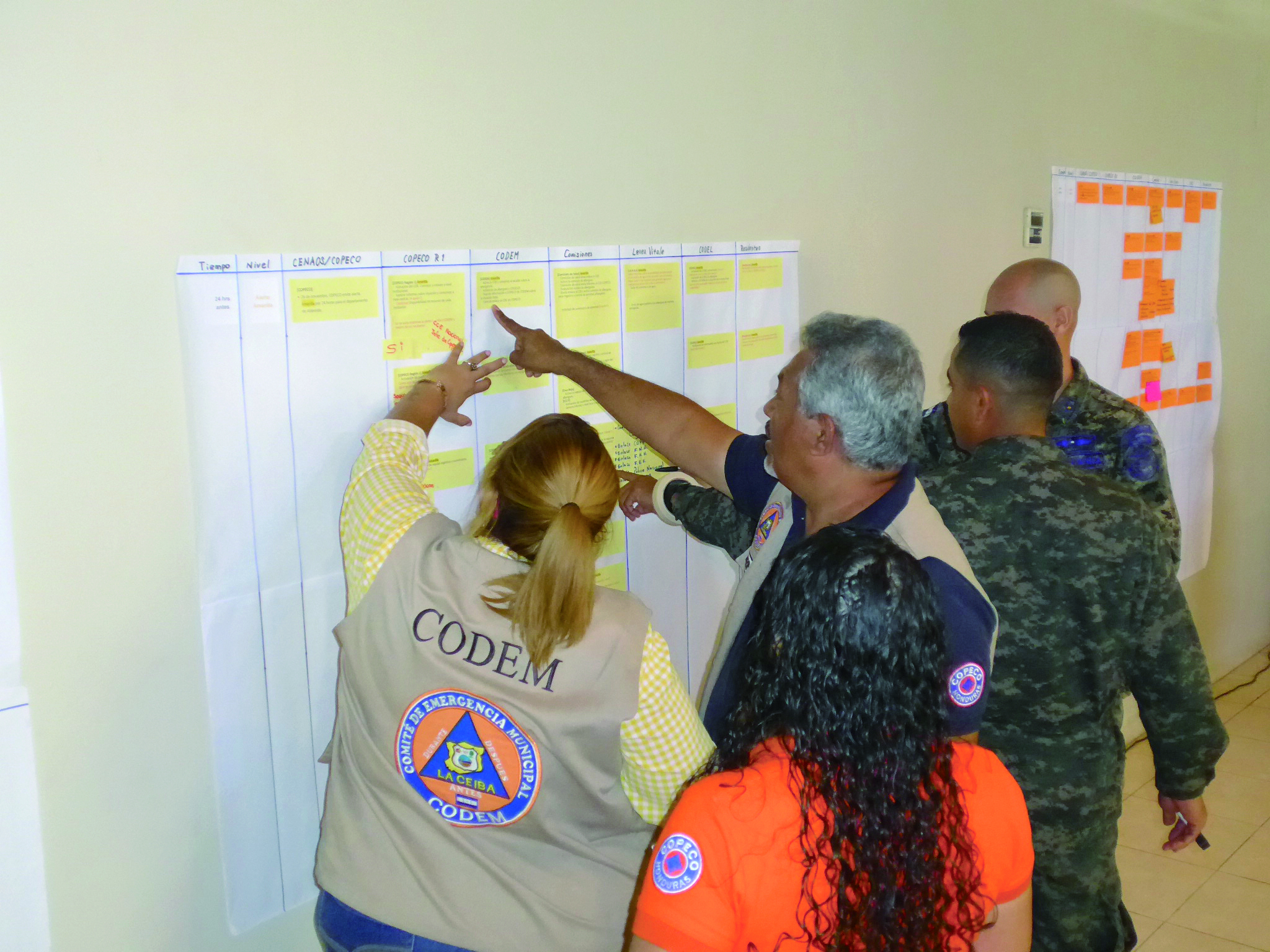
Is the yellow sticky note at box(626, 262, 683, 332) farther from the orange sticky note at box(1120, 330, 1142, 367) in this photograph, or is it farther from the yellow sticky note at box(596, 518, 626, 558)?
the orange sticky note at box(1120, 330, 1142, 367)

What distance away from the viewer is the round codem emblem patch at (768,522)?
5.78 feet

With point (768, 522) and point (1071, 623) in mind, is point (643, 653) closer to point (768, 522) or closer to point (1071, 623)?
point (768, 522)

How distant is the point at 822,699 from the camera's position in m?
1.04

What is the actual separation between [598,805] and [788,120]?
1.43 m

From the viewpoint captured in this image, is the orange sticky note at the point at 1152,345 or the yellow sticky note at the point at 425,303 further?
the orange sticky note at the point at 1152,345

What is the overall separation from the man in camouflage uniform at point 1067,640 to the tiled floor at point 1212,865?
1.15m

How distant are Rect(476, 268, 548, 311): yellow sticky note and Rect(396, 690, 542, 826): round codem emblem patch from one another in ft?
2.20

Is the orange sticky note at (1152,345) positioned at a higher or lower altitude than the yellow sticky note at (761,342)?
lower

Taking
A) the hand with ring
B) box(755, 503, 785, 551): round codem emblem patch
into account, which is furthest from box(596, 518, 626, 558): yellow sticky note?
the hand with ring

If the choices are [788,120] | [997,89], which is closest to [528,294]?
[788,120]

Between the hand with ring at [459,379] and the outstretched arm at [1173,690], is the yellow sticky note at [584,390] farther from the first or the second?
the outstretched arm at [1173,690]

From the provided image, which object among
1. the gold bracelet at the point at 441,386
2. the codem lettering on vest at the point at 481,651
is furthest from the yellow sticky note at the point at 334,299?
the codem lettering on vest at the point at 481,651

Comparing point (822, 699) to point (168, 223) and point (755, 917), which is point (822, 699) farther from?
point (168, 223)

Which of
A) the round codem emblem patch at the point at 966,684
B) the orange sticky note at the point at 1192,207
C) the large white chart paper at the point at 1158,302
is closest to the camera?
the round codem emblem patch at the point at 966,684
